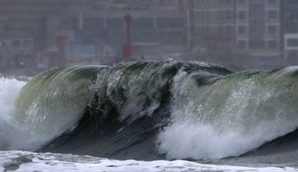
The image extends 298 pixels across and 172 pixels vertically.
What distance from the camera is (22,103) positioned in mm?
13312

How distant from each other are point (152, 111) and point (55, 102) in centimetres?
200

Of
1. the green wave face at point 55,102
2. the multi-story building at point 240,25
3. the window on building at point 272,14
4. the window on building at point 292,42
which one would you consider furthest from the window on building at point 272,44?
the green wave face at point 55,102

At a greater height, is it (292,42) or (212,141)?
(212,141)

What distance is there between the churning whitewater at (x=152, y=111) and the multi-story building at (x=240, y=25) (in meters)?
27.2

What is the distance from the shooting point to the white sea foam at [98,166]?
7129 millimetres

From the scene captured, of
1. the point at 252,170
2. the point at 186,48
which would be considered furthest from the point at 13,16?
the point at 252,170

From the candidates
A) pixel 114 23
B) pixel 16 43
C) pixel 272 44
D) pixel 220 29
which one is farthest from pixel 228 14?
pixel 16 43

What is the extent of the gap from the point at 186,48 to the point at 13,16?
8093 mm

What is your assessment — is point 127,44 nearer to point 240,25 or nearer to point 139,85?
point 240,25

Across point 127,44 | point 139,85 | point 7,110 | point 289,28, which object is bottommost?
point 127,44

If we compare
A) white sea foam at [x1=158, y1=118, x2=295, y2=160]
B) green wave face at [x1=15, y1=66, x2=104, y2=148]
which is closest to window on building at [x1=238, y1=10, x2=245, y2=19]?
green wave face at [x1=15, y1=66, x2=104, y2=148]

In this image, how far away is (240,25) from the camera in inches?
1646

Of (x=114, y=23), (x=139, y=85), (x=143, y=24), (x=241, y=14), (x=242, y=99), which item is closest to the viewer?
(x=242, y=99)

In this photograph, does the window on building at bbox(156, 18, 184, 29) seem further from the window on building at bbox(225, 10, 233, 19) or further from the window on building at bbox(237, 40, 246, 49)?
the window on building at bbox(237, 40, 246, 49)
